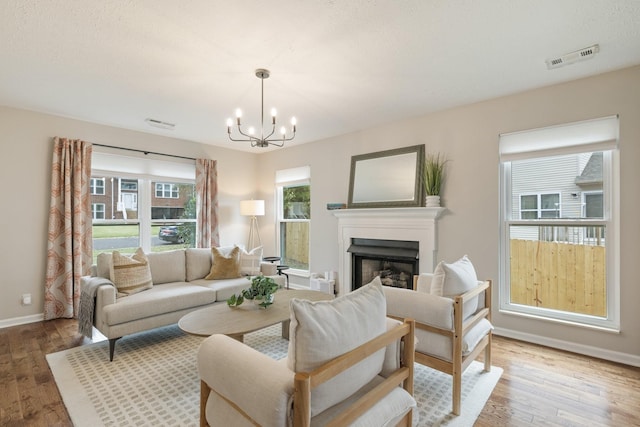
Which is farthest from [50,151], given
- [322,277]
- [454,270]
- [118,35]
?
[454,270]

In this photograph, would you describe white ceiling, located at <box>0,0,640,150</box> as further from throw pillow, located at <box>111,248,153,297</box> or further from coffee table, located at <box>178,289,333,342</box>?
coffee table, located at <box>178,289,333,342</box>

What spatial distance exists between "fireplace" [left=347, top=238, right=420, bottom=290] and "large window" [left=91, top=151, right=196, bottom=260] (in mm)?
2841

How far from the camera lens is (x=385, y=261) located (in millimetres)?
4520

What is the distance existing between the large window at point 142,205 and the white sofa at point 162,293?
3.85 ft

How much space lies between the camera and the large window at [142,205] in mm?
4477

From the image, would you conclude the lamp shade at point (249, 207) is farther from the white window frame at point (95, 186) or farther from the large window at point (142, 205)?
the white window frame at point (95, 186)

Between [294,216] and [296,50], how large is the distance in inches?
139

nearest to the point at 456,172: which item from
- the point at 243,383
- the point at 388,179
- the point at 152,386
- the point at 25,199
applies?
the point at 388,179

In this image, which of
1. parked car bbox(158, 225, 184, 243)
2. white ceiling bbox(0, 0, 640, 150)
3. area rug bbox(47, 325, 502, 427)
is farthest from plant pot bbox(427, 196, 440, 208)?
parked car bbox(158, 225, 184, 243)

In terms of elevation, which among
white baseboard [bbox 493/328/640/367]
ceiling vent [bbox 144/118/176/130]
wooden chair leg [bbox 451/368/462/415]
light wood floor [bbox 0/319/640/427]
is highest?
ceiling vent [bbox 144/118/176/130]

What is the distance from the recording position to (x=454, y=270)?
2.21 metres

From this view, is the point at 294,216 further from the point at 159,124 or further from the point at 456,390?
the point at 456,390

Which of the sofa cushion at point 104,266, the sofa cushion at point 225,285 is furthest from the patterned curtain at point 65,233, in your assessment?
the sofa cushion at point 225,285

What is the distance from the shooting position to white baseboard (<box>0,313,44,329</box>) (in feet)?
12.0
